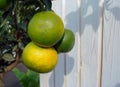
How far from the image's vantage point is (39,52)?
1.97ft

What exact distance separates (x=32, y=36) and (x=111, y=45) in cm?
51

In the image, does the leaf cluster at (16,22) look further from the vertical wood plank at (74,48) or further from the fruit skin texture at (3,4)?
the vertical wood plank at (74,48)

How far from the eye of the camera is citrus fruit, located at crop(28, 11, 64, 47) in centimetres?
58

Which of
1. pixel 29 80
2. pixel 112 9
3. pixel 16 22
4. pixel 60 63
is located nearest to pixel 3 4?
pixel 16 22

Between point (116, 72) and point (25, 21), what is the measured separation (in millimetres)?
485

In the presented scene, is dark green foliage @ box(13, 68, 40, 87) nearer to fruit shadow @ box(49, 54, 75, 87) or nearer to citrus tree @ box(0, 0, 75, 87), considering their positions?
fruit shadow @ box(49, 54, 75, 87)

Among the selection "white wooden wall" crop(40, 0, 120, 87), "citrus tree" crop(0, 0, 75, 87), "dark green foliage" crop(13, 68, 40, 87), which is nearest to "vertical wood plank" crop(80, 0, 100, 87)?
"white wooden wall" crop(40, 0, 120, 87)

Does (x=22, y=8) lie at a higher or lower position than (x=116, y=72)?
higher

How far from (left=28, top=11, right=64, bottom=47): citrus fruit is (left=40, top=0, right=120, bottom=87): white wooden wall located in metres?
0.46

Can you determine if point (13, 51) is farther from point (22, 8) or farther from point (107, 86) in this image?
point (107, 86)

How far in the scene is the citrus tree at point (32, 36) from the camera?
58cm

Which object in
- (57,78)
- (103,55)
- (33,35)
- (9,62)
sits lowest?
(57,78)

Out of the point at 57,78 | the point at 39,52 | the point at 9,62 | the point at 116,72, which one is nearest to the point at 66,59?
the point at 57,78

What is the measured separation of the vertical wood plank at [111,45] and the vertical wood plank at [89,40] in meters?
0.04
